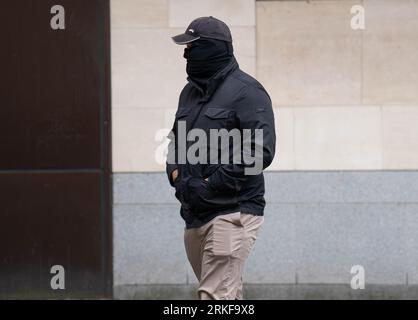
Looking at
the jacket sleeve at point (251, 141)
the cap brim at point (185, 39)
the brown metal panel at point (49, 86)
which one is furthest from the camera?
the brown metal panel at point (49, 86)

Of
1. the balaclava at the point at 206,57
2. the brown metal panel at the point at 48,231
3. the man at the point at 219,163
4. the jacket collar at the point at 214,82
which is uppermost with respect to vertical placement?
the balaclava at the point at 206,57

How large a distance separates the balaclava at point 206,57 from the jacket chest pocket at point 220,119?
0.22m

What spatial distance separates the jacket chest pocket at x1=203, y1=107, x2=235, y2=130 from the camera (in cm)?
537

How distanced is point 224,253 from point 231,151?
571 millimetres

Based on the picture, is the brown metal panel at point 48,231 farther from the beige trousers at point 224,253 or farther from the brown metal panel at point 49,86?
the beige trousers at point 224,253

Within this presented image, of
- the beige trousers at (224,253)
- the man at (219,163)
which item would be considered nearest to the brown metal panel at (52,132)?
the man at (219,163)

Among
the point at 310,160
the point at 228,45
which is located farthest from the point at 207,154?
the point at 310,160

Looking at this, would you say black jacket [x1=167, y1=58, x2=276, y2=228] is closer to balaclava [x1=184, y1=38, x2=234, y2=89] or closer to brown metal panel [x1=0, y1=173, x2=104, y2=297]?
balaclava [x1=184, y1=38, x2=234, y2=89]

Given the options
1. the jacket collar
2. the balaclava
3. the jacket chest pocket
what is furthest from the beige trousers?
the balaclava

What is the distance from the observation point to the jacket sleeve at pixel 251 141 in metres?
5.30

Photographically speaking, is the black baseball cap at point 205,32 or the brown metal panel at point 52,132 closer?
the black baseball cap at point 205,32

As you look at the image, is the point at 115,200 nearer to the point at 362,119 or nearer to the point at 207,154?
the point at 362,119

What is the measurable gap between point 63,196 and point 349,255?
2.55 metres

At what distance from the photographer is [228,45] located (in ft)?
18.1
